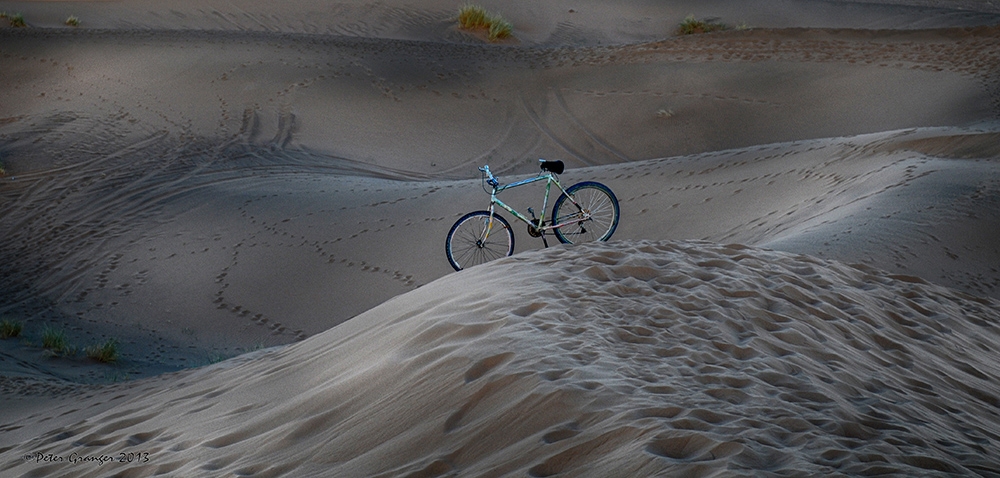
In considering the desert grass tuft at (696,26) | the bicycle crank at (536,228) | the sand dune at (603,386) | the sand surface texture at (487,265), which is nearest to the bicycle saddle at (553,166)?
the bicycle crank at (536,228)

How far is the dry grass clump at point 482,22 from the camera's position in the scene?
940 inches

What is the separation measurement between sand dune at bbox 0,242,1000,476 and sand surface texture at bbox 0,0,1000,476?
0.06 feet

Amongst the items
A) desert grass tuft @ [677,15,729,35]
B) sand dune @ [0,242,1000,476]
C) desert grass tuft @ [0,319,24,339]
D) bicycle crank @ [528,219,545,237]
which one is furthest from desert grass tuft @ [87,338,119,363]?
desert grass tuft @ [677,15,729,35]

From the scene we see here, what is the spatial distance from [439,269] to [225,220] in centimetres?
364

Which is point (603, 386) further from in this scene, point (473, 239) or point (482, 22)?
point (482, 22)

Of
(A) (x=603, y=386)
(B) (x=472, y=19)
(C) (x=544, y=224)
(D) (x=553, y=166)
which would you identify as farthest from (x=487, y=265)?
(B) (x=472, y=19)

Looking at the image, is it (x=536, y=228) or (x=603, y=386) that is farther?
(x=536, y=228)

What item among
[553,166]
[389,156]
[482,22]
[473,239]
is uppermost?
[482,22]

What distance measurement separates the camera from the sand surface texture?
10.6ft

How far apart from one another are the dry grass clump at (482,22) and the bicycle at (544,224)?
16.6 metres

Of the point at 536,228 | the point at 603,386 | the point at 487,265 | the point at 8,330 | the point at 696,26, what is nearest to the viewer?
the point at 603,386

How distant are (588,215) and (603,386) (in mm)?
4845

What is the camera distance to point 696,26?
25.6 m

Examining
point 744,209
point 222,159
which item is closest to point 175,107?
point 222,159
